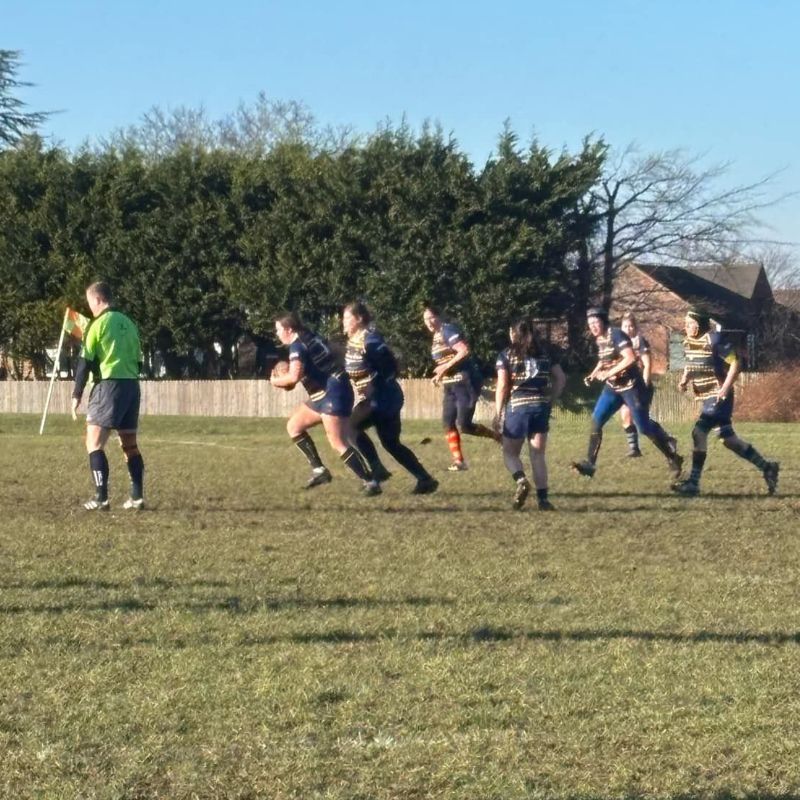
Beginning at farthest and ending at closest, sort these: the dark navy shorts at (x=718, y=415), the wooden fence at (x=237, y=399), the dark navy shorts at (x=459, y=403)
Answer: the wooden fence at (x=237, y=399), the dark navy shorts at (x=459, y=403), the dark navy shorts at (x=718, y=415)

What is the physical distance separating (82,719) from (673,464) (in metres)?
9.91

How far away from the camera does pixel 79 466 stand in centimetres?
1808

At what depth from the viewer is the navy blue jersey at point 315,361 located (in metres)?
13.3

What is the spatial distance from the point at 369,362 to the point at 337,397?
575mm

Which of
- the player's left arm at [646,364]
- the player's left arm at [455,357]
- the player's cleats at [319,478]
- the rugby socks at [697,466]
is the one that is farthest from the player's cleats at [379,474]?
the player's left arm at [646,364]

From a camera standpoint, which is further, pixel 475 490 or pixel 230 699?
pixel 475 490

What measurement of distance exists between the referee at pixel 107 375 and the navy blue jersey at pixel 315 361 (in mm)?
1587

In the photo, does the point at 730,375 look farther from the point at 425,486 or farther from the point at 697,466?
the point at 425,486

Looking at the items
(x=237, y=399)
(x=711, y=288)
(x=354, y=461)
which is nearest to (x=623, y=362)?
(x=354, y=461)

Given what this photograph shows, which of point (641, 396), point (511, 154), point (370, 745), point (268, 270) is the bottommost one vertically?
point (370, 745)

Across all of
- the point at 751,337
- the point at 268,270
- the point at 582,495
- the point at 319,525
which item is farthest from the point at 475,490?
the point at 751,337

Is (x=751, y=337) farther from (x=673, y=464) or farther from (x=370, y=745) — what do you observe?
(x=370, y=745)

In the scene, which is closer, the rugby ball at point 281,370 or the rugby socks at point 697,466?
the rugby ball at point 281,370

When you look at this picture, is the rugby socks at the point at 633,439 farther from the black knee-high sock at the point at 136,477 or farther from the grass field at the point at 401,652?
the black knee-high sock at the point at 136,477
